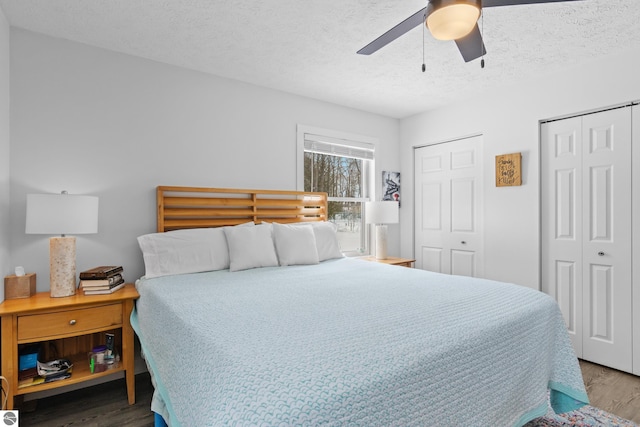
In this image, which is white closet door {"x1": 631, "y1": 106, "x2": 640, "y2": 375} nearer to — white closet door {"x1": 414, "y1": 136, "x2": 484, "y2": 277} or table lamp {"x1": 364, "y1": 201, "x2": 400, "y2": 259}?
white closet door {"x1": 414, "y1": 136, "x2": 484, "y2": 277}

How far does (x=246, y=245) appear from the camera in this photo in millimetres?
2699

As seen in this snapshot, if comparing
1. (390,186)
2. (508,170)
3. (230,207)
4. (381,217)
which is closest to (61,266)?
(230,207)

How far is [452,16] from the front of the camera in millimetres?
1575

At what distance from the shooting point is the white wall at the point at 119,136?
2.32m

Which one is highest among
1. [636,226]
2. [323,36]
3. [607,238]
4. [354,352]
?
[323,36]

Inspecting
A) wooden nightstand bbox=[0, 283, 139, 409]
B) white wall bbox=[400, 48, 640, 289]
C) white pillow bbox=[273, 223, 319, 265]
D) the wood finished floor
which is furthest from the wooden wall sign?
wooden nightstand bbox=[0, 283, 139, 409]


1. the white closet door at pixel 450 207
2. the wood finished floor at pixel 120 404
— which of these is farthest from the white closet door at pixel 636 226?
the white closet door at pixel 450 207

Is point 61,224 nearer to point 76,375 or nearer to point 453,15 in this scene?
point 76,375

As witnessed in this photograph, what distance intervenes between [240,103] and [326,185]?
1.34 metres

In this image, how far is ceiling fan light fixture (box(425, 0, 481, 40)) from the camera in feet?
5.04

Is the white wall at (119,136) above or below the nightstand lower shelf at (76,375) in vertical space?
above

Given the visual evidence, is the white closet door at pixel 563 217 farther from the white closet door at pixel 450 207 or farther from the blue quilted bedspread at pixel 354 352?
the blue quilted bedspread at pixel 354 352

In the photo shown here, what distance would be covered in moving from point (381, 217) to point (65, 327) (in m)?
2.98

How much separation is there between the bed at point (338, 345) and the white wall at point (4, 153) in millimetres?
793
